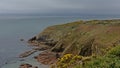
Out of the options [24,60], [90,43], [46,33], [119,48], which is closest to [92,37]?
[90,43]

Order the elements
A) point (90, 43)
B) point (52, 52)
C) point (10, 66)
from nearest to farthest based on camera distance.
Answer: point (10, 66)
point (90, 43)
point (52, 52)

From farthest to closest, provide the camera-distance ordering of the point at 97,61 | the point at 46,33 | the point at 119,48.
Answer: the point at 46,33
the point at 119,48
the point at 97,61

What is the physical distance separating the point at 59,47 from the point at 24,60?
567 inches

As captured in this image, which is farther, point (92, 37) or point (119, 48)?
point (92, 37)

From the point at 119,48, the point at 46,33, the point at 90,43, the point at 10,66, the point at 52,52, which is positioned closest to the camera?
the point at 119,48

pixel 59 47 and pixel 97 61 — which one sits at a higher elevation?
pixel 97 61

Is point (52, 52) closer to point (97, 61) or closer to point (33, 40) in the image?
point (33, 40)

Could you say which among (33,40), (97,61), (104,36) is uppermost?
(97,61)

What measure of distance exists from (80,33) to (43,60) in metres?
18.4

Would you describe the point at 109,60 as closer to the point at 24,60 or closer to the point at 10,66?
the point at 10,66

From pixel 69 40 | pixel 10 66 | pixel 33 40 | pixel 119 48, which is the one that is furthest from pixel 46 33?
pixel 119 48

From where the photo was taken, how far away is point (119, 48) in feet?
65.0

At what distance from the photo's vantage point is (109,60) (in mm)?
16781

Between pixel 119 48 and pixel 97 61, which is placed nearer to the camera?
pixel 97 61
